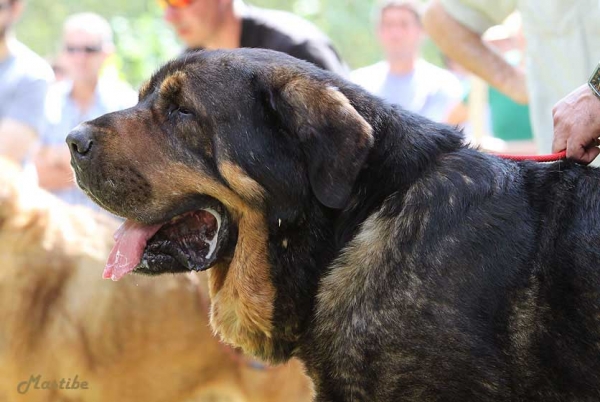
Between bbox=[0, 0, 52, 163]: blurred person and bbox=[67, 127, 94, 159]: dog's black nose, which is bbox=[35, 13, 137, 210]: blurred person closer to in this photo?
bbox=[0, 0, 52, 163]: blurred person

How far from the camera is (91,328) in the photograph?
5.45 m

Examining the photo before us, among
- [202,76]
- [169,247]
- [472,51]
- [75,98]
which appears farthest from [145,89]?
[75,98]

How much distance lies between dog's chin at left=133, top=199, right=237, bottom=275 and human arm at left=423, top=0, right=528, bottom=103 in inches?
78.2

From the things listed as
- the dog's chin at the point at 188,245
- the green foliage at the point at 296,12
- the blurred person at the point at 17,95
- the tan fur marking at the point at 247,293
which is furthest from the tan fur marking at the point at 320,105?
the green foliage at the point at 296,12

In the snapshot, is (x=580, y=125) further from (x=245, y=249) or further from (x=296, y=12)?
(x=296, y=12)

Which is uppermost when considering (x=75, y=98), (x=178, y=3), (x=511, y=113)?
(x=178, y=3)

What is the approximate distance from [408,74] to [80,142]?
5.60 meters

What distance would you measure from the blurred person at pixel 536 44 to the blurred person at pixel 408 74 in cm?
319

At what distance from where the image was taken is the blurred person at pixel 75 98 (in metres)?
7.42

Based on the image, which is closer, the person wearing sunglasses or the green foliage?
the person wearing sunglasses

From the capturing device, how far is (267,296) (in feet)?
10.4

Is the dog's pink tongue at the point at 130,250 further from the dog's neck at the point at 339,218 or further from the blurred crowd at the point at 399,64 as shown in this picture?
the blurred crowd at the point at 399,64

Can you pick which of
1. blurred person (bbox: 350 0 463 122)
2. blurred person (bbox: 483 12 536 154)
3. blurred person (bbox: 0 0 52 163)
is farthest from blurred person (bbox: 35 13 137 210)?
blurred person (bbox: 483 12 536 154)

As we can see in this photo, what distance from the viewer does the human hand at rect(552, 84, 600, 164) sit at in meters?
3.20
